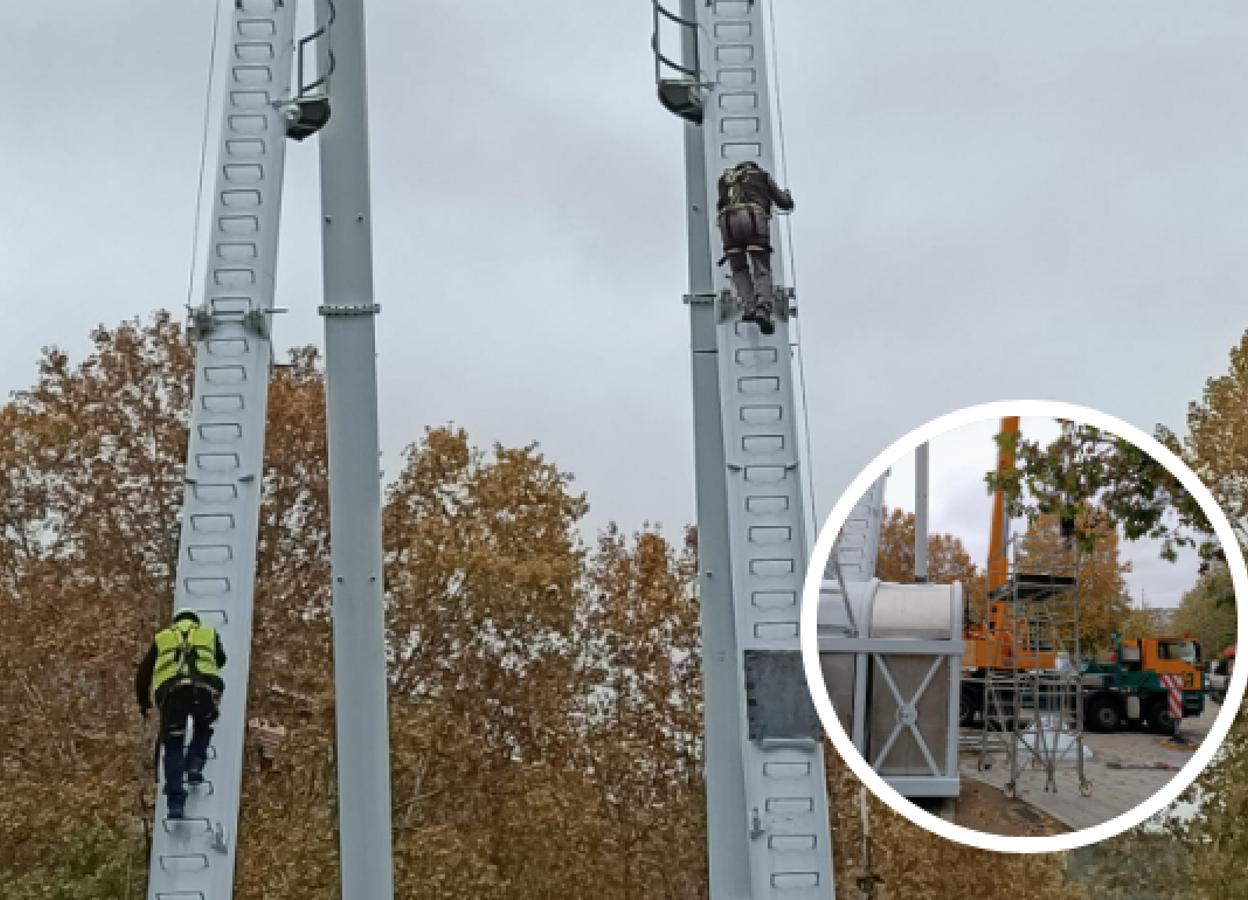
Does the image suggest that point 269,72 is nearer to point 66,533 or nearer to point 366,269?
point 366,269

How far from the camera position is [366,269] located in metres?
11.5

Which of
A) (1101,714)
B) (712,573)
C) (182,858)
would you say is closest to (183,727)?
(182,858)

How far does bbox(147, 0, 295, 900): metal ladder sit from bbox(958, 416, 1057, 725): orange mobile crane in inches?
144

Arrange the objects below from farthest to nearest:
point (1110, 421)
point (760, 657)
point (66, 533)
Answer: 1. point (66, 533)
2. point (760, 657)
3. point (1110, 421)

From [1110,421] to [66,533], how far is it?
16.7 m

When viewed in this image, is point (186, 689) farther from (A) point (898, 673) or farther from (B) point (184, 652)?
(A) point (898, 673)

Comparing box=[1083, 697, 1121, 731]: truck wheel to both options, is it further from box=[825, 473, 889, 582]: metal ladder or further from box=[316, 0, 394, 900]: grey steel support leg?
box=[316, 0, 394, 900]: grey steel support leg

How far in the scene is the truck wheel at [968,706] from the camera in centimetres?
578

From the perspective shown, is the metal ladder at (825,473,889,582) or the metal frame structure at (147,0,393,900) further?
the metal frame structure at (147,0,393,900)

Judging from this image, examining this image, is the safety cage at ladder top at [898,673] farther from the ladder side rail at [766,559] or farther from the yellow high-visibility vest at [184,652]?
the yellow high-visibility vest at [184,652]

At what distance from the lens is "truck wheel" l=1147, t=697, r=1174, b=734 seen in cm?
637

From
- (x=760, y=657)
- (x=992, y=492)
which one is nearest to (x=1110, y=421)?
(x=992, y=492)

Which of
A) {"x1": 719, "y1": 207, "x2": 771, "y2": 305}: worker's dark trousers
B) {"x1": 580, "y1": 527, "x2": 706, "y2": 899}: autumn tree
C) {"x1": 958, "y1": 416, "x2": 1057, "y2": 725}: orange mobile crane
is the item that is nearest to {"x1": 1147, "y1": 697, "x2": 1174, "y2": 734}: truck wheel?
{"x1": 958, "y1": 416, "x2": 1057, "y2": 725}: orange mobile crane

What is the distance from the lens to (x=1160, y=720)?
21.2ft
